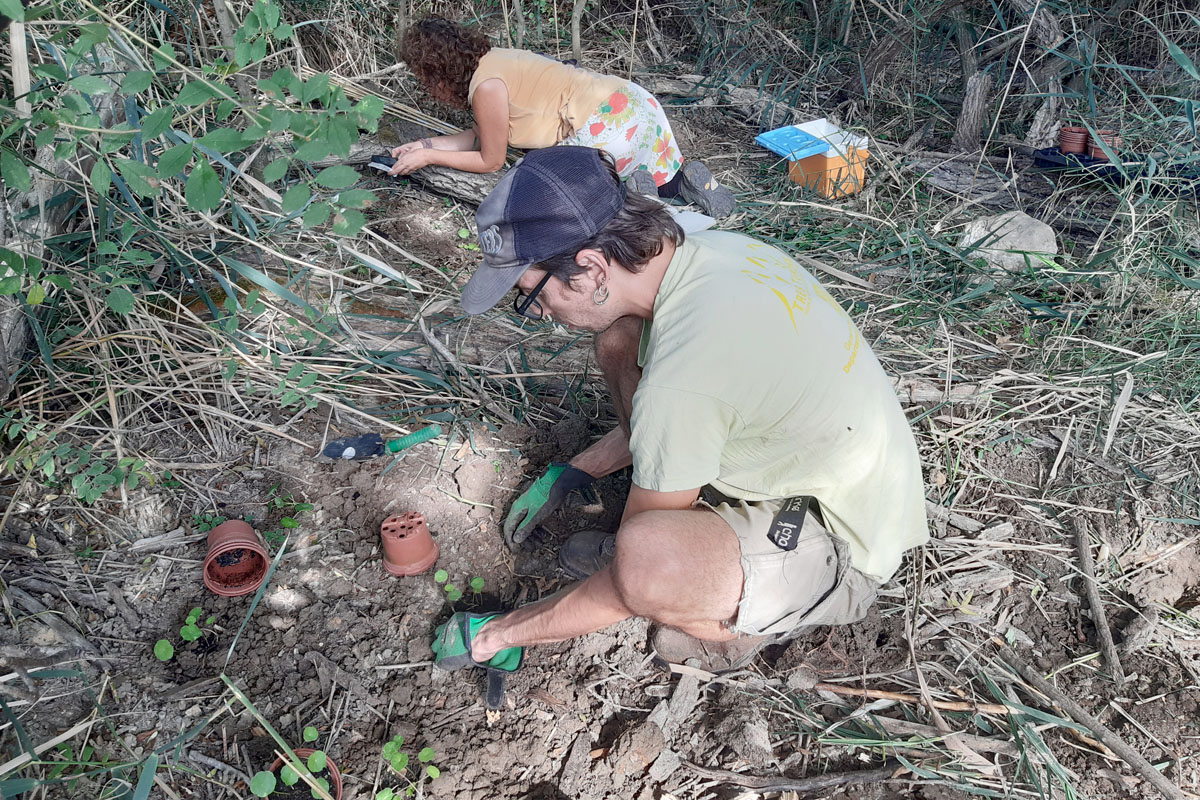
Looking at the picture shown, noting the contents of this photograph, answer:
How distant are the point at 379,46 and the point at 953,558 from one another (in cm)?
366

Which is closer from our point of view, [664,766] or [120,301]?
[664,766]

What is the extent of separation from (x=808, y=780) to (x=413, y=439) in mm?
1399

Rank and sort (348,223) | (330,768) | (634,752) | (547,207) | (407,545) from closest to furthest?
1. (348,223)
2. (547,207)
3. (330,768)
4. (634,752)
5. (407,545)

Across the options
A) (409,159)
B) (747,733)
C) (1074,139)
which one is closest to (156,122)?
(747,733)

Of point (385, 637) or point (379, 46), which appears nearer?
point (385, 637)

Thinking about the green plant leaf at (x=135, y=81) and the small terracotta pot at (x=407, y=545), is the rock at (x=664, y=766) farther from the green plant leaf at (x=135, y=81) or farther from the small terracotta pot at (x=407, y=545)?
the green plant leaf at (x=135, y=81)

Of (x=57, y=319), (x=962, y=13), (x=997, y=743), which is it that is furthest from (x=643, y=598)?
(x=962, y=13)

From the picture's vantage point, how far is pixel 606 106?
326 cm

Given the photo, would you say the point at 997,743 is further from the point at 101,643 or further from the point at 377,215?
the point at 377,215

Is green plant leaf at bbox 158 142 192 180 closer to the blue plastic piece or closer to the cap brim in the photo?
the cap brim

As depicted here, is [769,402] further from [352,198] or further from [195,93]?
[195,93]

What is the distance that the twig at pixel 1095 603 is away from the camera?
1.92 m

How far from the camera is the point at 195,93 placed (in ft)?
4.47

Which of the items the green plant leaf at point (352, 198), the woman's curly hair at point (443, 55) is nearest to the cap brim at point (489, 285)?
the green plant leaf at point (352, 198)
